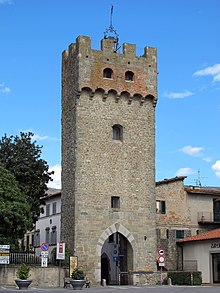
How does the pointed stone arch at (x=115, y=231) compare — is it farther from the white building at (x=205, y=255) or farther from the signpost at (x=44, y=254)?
the white building at (x=205, y=255)

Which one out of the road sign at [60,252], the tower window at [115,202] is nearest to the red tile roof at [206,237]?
the tower window at [115,202]

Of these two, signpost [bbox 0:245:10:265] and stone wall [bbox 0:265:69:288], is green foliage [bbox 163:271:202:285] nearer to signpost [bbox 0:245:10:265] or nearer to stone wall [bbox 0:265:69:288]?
stone wall [bbox 0:265:69:288]

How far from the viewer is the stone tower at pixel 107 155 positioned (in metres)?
41.3

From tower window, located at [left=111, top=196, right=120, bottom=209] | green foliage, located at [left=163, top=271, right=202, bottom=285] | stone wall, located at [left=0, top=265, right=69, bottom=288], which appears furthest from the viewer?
green foliage, located at [left=163, top=271, right=202, bottom=285]

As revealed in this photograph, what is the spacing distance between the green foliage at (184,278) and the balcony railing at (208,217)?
735 centimetres

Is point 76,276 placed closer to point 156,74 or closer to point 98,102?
point 98,102

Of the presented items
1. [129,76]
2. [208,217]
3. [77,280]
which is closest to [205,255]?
[208,217]

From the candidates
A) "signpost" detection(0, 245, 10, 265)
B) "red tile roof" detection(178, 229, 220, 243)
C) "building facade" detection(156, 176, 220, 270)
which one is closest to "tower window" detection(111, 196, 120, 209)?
"building facade" detection(156, 176, 220, 270)

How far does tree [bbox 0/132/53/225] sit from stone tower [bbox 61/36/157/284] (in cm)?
403

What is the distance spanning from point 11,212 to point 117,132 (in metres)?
10.7

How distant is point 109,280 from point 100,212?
10507 mm

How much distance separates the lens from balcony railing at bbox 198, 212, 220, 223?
165ft

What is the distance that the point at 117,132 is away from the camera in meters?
44.0

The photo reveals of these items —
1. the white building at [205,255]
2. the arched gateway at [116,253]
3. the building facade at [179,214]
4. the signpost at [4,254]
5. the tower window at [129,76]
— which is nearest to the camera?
the signpost at [4,254]
